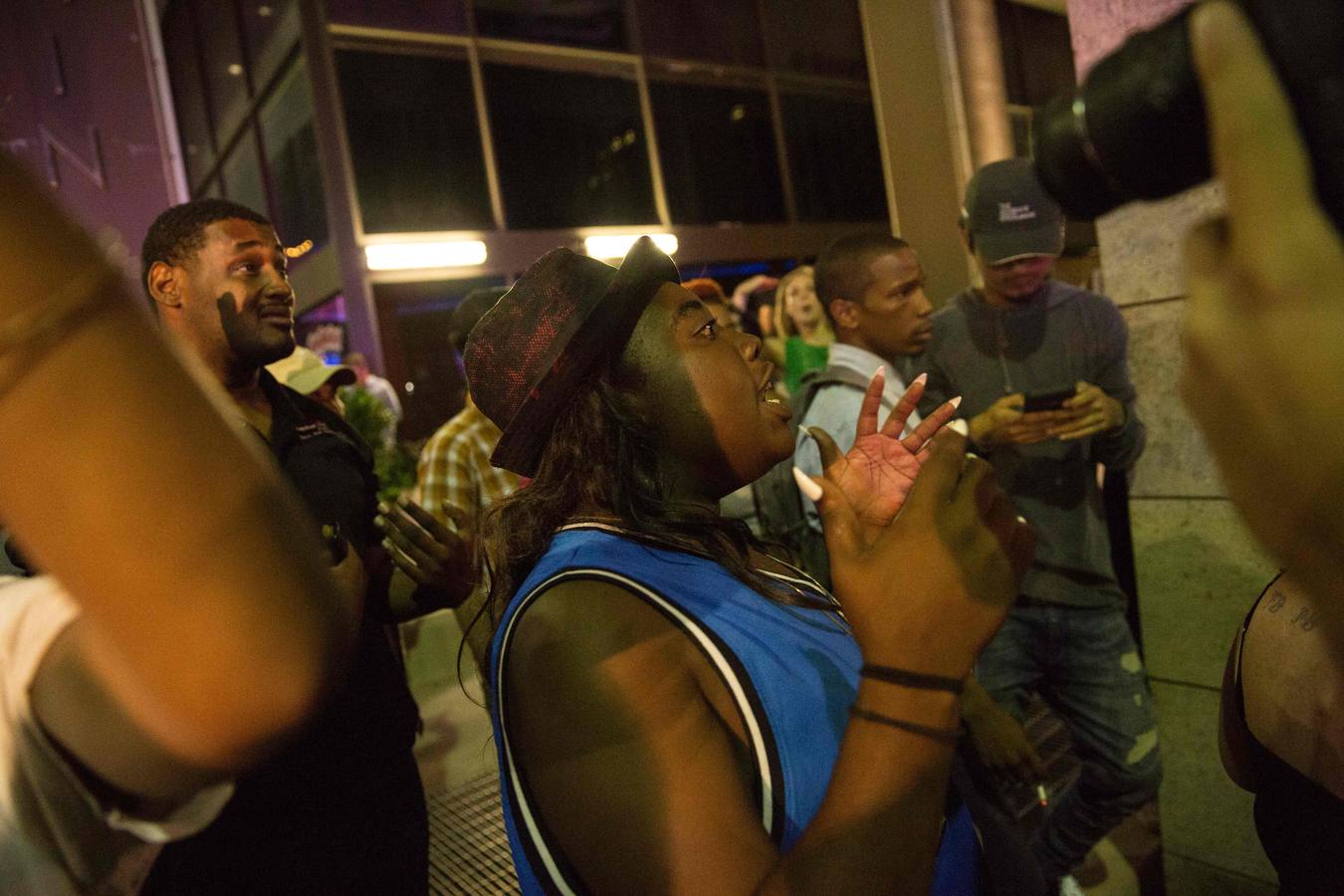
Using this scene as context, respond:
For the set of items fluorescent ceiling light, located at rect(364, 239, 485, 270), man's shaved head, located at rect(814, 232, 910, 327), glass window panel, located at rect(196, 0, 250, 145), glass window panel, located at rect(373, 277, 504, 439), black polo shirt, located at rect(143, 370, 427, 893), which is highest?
glass window panel, located at rect(196, 0, 250, 145)

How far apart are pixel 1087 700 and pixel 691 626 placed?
8.02 feet

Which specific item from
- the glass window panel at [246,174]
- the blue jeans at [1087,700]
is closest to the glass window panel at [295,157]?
the glass window panel at [246,174]

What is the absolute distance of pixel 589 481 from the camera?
1.45 meters

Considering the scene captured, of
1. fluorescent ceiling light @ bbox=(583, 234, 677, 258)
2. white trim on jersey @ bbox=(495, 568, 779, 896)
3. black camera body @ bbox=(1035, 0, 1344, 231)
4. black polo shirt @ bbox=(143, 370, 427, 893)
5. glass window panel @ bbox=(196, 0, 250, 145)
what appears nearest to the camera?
black camera body @ bbox=(1035, 0, 1344, 231)

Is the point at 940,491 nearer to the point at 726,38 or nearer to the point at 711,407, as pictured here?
the point at 711,407

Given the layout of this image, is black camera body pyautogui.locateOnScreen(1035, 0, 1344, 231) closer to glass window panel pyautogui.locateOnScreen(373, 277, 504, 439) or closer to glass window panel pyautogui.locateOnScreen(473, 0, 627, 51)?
glass window panel pyautogui.locateOnScreen(373, 277, 504, 439)

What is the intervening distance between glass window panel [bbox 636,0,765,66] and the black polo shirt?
11.3 metres

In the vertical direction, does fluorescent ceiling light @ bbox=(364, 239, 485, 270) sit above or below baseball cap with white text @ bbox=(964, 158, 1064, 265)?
above

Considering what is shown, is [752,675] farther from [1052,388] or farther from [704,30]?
[704,30]

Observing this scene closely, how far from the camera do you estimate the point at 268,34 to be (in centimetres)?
1098

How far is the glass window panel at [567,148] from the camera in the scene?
1102cm

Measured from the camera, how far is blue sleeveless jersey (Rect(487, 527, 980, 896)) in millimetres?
1075

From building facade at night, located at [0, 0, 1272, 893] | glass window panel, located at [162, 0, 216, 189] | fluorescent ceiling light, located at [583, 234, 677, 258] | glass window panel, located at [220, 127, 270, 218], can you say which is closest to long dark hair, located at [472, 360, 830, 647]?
building facade at night, located at [0, 0, 1272, 893]

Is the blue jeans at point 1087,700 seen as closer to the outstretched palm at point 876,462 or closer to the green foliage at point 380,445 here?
the outstretched palm at point 876,462
